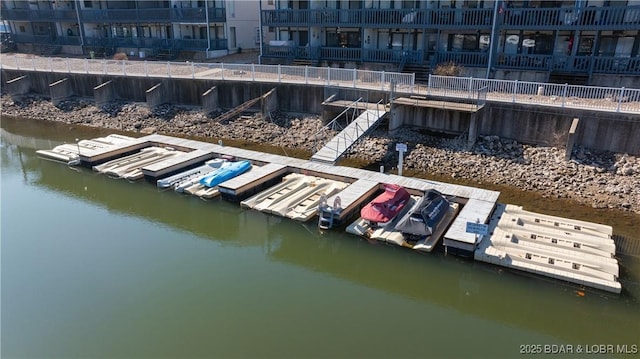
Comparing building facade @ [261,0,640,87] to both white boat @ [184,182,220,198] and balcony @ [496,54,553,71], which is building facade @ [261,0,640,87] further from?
white boat @ [184,182,220,198]

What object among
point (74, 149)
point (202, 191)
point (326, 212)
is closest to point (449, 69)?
point (326, 212)

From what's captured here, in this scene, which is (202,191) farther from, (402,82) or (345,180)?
(402,82)

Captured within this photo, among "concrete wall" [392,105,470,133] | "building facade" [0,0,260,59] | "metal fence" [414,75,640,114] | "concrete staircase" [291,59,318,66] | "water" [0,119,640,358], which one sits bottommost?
"water" [0,119,640,358]

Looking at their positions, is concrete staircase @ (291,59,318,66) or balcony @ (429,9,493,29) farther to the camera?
concrete staircase @ (291,59,318,66)

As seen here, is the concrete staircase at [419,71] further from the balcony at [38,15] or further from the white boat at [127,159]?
the balcony at [38,15]

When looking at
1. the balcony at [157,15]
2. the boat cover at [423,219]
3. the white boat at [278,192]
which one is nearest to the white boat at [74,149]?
the white boat at [278,192]

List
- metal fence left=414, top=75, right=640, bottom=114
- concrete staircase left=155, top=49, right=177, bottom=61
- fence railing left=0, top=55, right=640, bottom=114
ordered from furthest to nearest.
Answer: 1. concrete staircase left=155, top=49, right=177, bottom=61
2. fence railing left=0, top=55, right=640, bottom=114
3. metal fence left=414, top=75, right=640, bottom=114

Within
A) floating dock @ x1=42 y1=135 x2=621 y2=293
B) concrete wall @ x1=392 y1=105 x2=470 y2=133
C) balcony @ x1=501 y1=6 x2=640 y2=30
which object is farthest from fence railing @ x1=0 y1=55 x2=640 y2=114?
floating dock @ x1=42 y1=135 x2=621 y2=293

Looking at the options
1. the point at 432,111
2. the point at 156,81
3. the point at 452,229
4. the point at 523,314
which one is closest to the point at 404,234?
the point at 452,229
